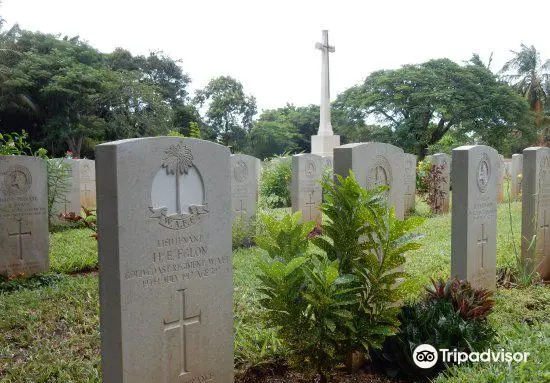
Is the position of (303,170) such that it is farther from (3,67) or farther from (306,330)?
(3,67)

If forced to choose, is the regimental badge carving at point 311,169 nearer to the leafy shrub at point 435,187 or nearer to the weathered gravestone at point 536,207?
the leafy shrub at point 435,187

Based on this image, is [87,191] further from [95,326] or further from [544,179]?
[544,179]

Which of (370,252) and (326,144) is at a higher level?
(326,144)

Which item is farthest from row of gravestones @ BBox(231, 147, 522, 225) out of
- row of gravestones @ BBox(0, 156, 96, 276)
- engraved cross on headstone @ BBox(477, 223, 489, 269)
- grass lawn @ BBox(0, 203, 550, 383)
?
row of gravestones @ BBox(0, 156, 96, 276)

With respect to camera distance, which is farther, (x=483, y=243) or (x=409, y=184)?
(x=409, y=184)

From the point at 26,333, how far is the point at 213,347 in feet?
6.61

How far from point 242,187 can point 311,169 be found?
1.93 metres

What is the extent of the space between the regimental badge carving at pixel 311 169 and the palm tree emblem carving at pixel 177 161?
735 cm

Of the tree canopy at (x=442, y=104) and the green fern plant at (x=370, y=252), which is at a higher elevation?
the tree canopy at (x=442, y=104)

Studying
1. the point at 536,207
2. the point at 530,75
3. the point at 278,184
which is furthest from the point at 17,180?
the point at 530,75

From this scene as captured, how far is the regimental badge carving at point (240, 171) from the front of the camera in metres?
8.97

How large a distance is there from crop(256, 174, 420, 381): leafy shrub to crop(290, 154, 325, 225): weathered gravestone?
21.8ft

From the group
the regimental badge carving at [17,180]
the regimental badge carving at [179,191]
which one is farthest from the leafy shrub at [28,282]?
the regimental badge carving at [179,191]

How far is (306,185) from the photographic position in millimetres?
10266
